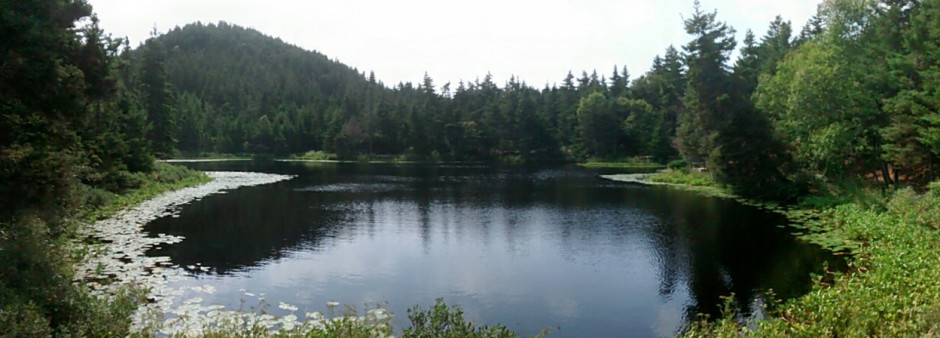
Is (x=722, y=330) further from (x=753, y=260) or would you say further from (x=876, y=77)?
(x=876, y=77)

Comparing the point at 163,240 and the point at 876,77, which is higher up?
the point at 876,77

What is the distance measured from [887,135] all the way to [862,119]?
15.5 ft

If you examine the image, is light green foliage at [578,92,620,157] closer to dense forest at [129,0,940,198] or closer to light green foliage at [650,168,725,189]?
dense forest at [129,0,940,198]

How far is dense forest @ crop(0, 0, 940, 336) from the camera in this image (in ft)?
47.3

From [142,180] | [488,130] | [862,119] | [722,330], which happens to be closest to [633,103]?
[488,130]

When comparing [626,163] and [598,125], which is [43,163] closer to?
[626,163]

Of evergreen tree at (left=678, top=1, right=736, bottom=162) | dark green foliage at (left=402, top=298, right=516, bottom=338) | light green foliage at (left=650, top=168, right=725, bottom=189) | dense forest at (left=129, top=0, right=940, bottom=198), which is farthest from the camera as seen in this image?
light green foliage at (left=650, top=168, right=725, bottom=189)

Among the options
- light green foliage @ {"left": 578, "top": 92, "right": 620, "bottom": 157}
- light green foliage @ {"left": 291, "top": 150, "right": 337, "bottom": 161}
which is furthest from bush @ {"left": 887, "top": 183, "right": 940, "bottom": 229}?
light green foliage @ {"left": 291, "top": 150, "right": 337, "bottom": 161}

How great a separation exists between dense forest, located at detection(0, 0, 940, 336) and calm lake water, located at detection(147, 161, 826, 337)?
4429 millimetres

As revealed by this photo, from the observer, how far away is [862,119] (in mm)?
35281

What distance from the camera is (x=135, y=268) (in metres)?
18.5

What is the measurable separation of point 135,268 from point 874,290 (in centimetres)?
1996

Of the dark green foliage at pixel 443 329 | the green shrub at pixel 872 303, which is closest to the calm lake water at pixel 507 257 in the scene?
the green shrub at pixel 872 303

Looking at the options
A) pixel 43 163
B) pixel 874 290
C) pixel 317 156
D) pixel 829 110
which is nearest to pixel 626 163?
pixel 317 156
